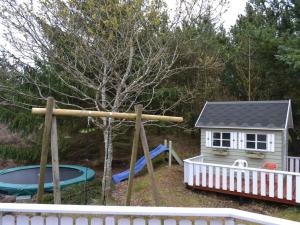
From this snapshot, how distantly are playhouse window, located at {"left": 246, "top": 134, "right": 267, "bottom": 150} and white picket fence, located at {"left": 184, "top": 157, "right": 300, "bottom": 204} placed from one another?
83 centimetres

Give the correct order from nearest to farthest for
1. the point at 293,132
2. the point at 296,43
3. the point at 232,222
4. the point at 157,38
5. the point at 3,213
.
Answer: the point at 232,222 → the point at 3,213 → the point at 157,38 → the point at 296,43 → the point at 293,132

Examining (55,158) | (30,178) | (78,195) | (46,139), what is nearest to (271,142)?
(78,195)

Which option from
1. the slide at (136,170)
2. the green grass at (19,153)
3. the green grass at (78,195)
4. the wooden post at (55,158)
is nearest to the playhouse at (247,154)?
the slide at (136,170)

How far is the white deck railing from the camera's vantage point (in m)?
2.44

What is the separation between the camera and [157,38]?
6.59 meters

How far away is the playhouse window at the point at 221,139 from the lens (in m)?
7.96

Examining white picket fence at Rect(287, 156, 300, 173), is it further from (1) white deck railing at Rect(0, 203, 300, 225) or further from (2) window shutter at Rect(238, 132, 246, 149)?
(1) white deck railing at Rect(0, 203, 300, 225)

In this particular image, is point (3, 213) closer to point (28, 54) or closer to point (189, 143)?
point (28, 54)

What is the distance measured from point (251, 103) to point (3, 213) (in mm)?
7240

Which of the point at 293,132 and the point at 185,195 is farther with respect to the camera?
the point at 293,132

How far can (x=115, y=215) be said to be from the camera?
2621mm

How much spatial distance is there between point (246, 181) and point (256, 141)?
4.46 ft

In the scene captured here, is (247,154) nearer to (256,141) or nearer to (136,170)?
(256,141)

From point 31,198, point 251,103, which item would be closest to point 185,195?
point 251,103
